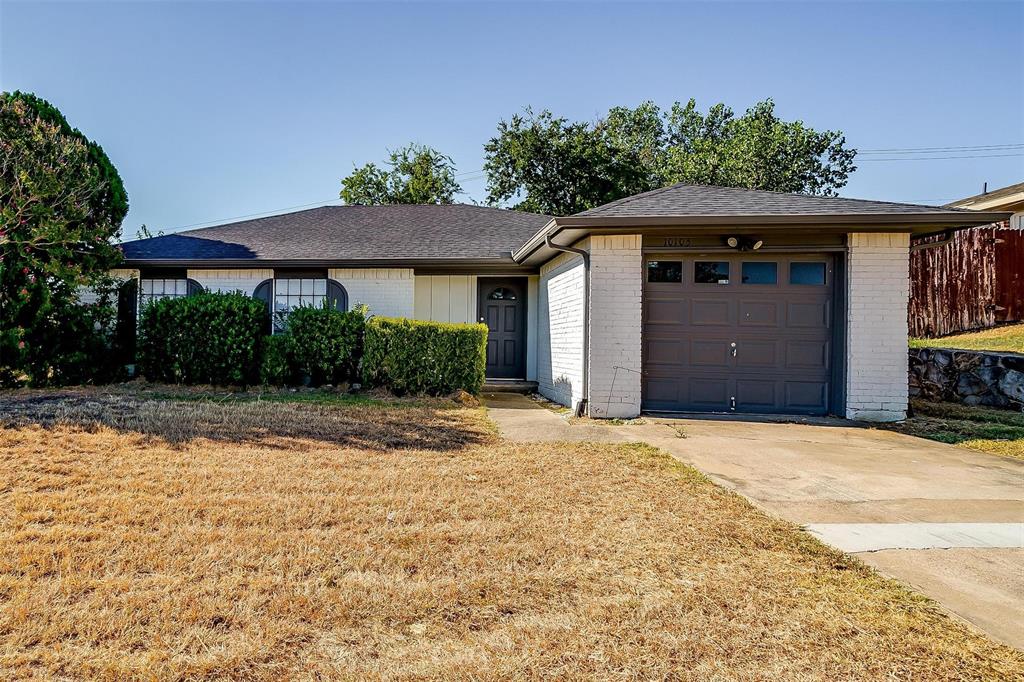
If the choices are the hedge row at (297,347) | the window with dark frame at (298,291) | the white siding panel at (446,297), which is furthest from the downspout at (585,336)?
the window with dark frame at (298,291)

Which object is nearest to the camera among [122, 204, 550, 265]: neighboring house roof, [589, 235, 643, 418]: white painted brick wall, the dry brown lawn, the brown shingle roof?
the dry brown lawn

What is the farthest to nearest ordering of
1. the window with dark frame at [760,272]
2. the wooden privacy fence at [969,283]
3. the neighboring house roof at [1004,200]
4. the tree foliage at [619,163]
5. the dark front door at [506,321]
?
1. the tree foliage at [619,163]
2. the neighboring house roof at [1004,200]
3. the wooden privacy fence at [969,283]
4. the dark front door at [506,321]
5. the window with dark frame at [760,272]

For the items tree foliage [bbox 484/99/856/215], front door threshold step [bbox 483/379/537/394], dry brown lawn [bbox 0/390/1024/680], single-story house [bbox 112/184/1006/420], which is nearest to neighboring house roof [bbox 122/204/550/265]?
front door threshold step [bbox 483/379/537/394]

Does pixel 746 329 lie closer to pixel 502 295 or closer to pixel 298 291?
pixel 502 295

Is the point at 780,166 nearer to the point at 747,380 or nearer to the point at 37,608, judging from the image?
the point at 747,380

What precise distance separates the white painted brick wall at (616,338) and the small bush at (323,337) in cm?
398

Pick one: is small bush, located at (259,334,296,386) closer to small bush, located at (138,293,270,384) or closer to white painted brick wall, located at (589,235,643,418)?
small bush, located at (138,293,270,384)

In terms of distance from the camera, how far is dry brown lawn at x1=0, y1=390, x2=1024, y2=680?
2.03 m

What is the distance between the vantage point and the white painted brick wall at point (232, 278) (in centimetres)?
1135

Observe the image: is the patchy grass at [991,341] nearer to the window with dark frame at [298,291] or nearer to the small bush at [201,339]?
the window with dark frame at [298,291]

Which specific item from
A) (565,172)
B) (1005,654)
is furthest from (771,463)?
(565,172)

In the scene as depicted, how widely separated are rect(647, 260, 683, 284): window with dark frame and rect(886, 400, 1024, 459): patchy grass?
341 centimetres

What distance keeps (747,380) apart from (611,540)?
220 inches

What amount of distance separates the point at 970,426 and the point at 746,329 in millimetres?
2903
